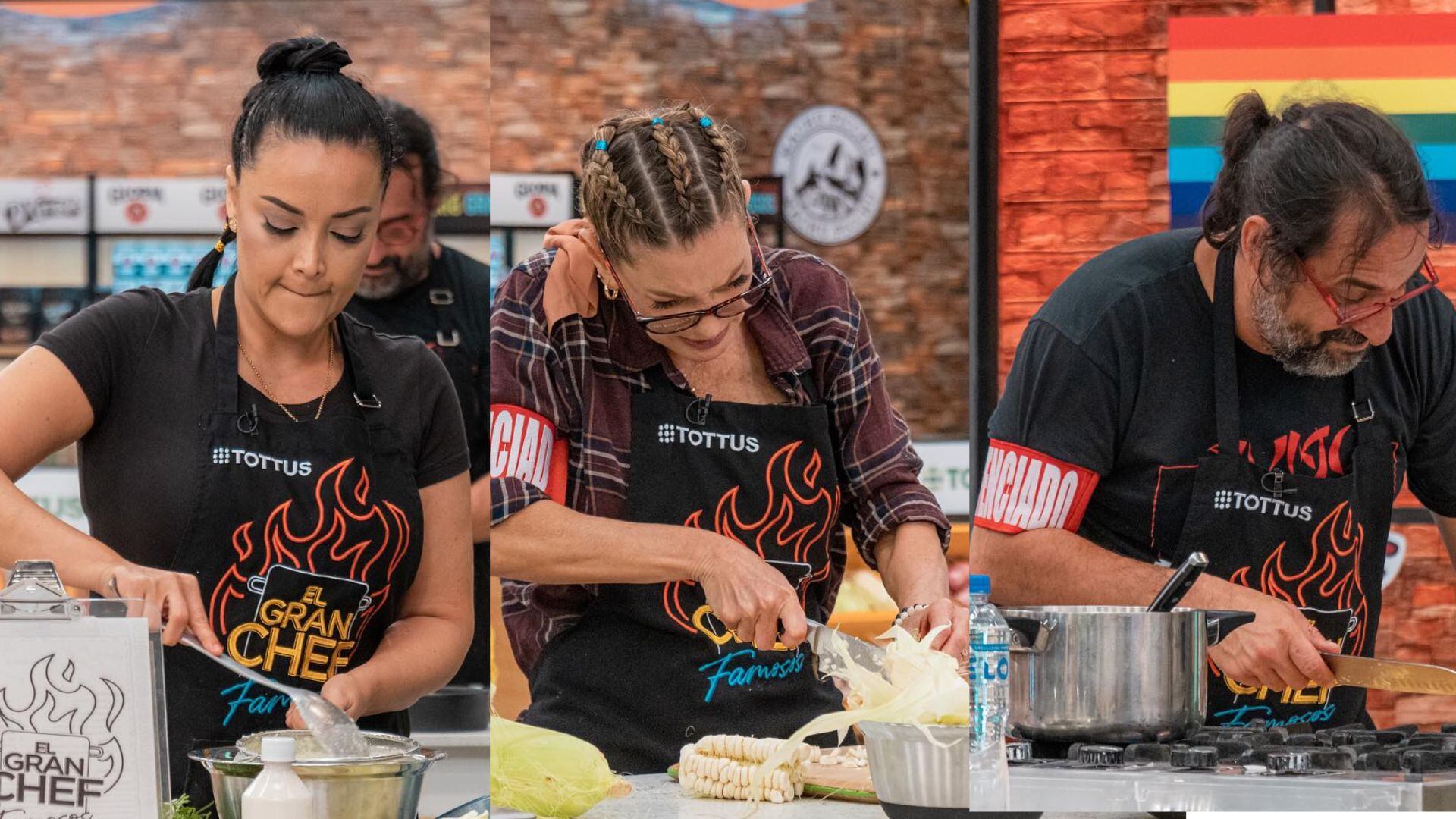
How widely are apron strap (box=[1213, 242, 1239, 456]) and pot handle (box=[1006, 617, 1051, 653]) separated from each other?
33cm

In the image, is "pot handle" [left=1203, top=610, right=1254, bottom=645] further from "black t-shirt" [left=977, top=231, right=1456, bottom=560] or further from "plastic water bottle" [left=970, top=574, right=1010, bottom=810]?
"plastic water bottle" [left=970, top=574, right=1010, bottom=810]

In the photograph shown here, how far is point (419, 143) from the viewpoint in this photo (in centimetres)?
273

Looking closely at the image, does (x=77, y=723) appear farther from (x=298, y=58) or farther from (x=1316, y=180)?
(x=1316, y=180)

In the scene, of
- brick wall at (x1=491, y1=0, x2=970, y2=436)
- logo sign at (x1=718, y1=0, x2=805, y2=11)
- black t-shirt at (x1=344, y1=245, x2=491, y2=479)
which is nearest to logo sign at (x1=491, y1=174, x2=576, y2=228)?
brick wall at (x1=491, y1=0, x2=970, y2=436)

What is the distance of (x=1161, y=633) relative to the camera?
64.7 inches

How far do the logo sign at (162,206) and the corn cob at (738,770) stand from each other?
1.82m

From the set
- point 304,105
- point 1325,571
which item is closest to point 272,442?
point 304,105

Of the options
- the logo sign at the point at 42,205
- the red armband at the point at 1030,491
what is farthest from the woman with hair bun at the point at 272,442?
the logo sign at the point at 42,205

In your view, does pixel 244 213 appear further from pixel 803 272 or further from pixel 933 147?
pixel 933 147

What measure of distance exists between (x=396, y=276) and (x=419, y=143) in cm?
33

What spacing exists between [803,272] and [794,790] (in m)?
0.69

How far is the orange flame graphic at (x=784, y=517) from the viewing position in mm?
1984

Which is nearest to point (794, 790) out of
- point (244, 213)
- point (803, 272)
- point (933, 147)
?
point (803, 272)

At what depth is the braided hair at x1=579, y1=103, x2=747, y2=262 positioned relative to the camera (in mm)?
1864
